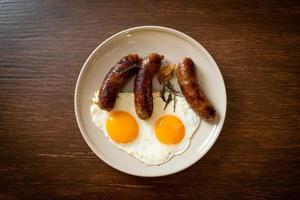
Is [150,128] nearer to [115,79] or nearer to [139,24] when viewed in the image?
[115,79]

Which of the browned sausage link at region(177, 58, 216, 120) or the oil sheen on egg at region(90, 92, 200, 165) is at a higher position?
the browned sausage link at region(177, 58, 216, 120)

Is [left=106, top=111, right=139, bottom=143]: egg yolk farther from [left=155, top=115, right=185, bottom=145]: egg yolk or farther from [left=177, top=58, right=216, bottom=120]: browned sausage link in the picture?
[left=177, top=58, right=216, bottom=120]: browned sausage link

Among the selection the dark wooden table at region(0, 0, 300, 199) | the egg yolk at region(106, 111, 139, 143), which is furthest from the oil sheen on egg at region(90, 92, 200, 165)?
the dark wooden table at region(0, 0, 300, 199)

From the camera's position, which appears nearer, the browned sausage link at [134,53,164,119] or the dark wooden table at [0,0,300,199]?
the browned sausage link at [134,53,164,119]

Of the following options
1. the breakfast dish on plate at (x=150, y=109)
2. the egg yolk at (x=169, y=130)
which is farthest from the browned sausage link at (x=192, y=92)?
the egg yolk at (x=169, y=130)

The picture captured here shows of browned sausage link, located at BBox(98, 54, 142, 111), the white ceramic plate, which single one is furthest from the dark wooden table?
browned sausage link, located at BBox(98, 54, 142, 111)

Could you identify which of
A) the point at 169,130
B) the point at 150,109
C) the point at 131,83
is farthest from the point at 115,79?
the point at 169,130

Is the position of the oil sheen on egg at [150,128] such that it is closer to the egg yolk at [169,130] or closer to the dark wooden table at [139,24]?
the egg yolk at [169,130]

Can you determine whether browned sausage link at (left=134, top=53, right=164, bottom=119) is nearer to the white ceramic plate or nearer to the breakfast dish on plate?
the breakfast dish on plate
